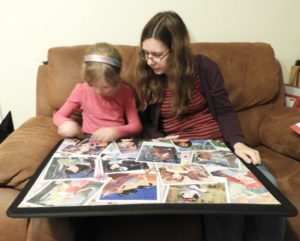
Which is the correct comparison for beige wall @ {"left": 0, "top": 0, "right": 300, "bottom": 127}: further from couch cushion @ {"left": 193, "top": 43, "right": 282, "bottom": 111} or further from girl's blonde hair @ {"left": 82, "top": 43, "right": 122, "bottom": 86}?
girl's blonde hair @ {"left": 82, "top": 43, "right": 122, "bottom": 86}

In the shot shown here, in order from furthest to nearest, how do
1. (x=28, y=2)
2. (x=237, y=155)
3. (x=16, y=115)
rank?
1. (x=16, y=115)
2. (x=28, y=2)
3. (x=237, y=155)

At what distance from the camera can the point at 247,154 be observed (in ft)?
3.93

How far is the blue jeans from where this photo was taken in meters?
1.10

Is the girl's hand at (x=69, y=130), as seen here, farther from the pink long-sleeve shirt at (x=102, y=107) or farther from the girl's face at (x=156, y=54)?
the girl's face at (x=156, y=54)

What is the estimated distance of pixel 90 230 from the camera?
1.28 metres

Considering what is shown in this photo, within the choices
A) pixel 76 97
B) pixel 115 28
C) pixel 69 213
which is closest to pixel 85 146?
pixel 76 97

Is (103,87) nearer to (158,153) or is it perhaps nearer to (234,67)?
(158,153)

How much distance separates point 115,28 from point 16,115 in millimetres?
751

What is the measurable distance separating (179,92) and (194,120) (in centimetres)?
16

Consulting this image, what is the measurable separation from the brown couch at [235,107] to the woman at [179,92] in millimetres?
229

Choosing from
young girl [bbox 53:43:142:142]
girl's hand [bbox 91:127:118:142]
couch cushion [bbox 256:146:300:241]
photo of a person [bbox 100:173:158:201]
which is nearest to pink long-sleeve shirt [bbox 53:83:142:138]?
young girl [bbox 53:43:142:142]

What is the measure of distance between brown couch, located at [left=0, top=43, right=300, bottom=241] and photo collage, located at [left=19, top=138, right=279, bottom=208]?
0.17m

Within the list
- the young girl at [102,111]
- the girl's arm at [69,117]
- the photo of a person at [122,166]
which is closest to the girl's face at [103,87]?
the young girl at [102,111]

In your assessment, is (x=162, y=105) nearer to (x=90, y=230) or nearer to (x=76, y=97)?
(x=76, y=97)
